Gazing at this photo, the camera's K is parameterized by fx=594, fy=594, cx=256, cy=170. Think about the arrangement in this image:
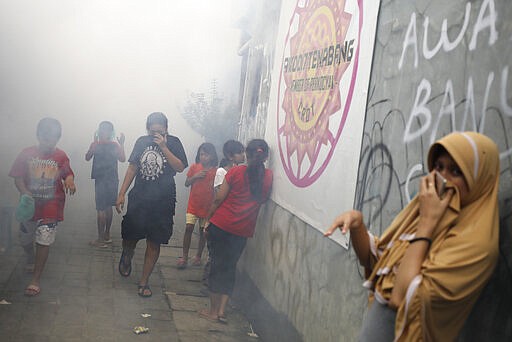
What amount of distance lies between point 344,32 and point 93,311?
10.3ft

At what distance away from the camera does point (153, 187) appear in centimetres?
582

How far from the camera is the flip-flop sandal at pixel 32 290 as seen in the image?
207 inches

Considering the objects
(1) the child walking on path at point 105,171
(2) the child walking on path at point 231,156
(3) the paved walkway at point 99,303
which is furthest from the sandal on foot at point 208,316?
(1) the child walking on path at point 105,171

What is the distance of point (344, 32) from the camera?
4.07 m

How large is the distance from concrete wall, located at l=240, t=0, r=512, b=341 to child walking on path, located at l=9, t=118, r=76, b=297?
2.20 metres

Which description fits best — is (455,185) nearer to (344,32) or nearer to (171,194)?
(344,32)

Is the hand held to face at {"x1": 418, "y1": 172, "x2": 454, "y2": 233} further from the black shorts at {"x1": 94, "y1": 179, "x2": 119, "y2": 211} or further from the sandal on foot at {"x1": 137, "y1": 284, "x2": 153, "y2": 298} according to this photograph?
the black shorts at {"x1": 94, "y1": 179, "x2": 119, "y2": 211}

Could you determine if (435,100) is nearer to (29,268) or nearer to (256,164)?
(256,164)

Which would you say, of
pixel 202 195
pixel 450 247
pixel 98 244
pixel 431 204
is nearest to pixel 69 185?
pixel 202 195

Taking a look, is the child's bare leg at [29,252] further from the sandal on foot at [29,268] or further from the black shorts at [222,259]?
the black shorts at [222,259]

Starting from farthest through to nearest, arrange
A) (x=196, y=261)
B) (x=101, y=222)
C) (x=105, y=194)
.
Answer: (x=101, y=222) → (x=105, y=194) → (x=196, y=261)

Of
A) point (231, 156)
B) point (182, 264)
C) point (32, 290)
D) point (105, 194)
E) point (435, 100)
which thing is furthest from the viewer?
point (105, 194)

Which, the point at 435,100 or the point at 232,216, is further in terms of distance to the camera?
the point at 232,216

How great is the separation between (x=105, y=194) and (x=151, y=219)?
2.00 metres
